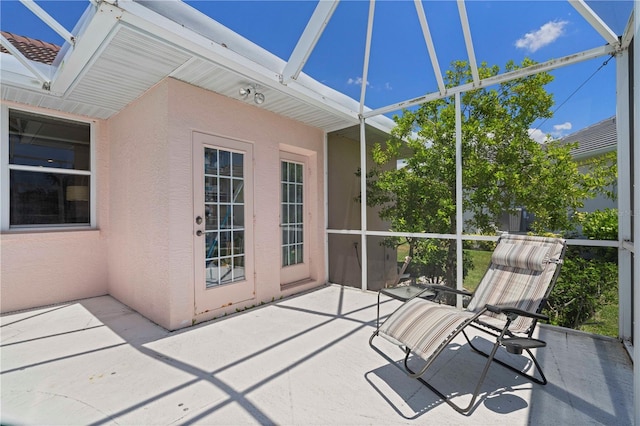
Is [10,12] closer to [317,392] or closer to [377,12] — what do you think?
[377,12]

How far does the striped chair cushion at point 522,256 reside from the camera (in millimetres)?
2902

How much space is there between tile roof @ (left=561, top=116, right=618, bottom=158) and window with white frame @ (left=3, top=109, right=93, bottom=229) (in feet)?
23.3

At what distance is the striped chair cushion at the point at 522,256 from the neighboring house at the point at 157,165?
2.47m

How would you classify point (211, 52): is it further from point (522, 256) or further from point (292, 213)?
point (522, 256)

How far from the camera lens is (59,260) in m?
4.56

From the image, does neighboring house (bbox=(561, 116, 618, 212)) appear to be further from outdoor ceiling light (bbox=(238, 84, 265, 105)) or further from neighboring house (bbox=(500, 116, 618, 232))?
outdoor ceiling light (bbox=(238, 84, 265, 105))

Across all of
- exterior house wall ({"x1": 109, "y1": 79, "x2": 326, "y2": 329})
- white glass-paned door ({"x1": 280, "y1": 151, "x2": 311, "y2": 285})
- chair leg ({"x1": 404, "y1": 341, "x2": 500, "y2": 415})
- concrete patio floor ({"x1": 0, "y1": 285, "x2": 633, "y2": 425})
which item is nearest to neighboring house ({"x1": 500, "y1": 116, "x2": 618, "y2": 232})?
concrete patio floor ({"x1": 0, "y1": 285, "x2": 633, "y2": 425})

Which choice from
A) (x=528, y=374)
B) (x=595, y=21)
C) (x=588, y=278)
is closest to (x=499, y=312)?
(x=528, y=374)

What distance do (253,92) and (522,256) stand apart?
370cm

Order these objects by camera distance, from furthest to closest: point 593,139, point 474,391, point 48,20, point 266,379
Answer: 1. point 593,139
2. point 48,20
3. point 266,379
4. point 474,391

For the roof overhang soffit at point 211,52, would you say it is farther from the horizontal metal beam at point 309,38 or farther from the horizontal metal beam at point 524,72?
the horizontal metal beam at point 524,72

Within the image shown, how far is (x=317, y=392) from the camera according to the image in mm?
2416

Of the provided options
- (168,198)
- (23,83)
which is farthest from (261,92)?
(23,83)

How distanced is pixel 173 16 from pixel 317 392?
3578 millimetres
